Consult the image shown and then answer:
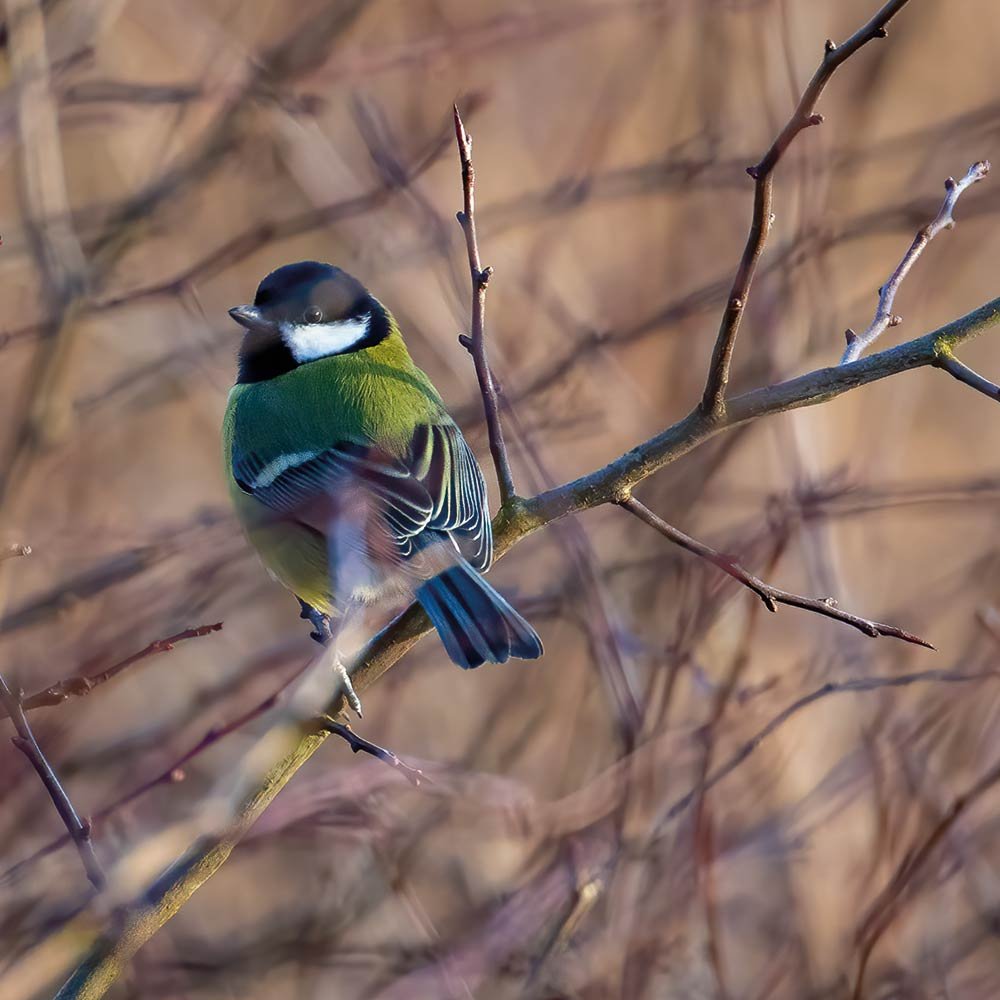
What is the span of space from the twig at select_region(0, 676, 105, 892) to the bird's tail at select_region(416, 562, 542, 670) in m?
0.76

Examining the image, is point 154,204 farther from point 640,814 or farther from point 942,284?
point 942,284

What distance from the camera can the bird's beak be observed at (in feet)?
10.3

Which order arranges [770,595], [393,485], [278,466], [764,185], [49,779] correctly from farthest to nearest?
1. [278,466]
2. [393,485]
3. [770,595]
4. [764,185]
5. [49,779]

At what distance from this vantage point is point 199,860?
1856 mm

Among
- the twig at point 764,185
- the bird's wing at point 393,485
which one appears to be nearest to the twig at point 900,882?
the twig at point 764,185

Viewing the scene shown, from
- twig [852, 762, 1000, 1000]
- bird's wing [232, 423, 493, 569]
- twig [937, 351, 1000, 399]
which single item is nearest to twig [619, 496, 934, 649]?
twig [937, 351, 1000, 399]

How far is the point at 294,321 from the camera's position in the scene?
10.7 feet

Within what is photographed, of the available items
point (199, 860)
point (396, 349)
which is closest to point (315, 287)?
point (396, 349)

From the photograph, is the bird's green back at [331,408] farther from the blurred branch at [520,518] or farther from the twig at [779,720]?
the twig at [779,720]

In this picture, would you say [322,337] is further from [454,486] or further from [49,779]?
[49,779]

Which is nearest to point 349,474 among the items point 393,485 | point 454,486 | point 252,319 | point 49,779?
point 393,485

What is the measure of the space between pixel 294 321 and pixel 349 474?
547mm

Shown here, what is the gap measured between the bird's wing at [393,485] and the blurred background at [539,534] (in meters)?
0.25

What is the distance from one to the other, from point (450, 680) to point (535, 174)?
2.28 m
